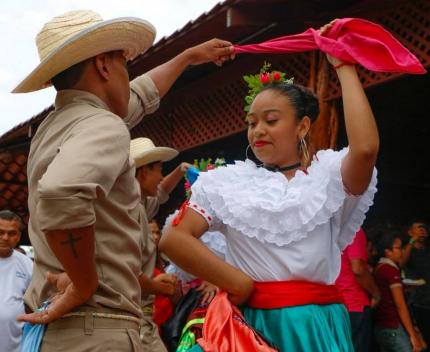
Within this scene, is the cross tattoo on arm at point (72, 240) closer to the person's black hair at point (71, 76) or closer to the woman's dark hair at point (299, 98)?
the person's black hair at point (71, 76)

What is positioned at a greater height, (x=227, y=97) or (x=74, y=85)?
(x=74, y=85)

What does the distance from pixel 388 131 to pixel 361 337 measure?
A: 4083 mm

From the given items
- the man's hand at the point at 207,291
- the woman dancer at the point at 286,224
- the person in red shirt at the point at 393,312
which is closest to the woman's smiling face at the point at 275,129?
the woman dancer at the point at 286,224

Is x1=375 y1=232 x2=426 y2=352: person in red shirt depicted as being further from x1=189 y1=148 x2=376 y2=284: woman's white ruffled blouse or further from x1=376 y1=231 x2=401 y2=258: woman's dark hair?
x1=189 y1=148 x2=376 y2=284: woman's white ruffled blouse

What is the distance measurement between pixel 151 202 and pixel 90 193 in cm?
351

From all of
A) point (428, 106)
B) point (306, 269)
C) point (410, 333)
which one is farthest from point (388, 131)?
point (306, 269)

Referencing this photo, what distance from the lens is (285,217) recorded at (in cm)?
279

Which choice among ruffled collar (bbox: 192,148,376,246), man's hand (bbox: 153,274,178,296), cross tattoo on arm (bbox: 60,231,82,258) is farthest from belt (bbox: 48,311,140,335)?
man's hand (bbox: 153,274,178,296)

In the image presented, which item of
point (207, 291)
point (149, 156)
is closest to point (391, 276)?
point (149, 156)

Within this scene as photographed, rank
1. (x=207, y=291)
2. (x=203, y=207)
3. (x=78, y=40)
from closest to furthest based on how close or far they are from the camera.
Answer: (x=78, y=40) → (x=203, y=207) → (x=207, y=291)

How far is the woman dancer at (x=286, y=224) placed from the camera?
8.81 ft

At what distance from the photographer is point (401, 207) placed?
10930mm

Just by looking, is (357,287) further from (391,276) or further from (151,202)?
(151,202)

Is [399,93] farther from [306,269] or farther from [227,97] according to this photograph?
[306,269]
